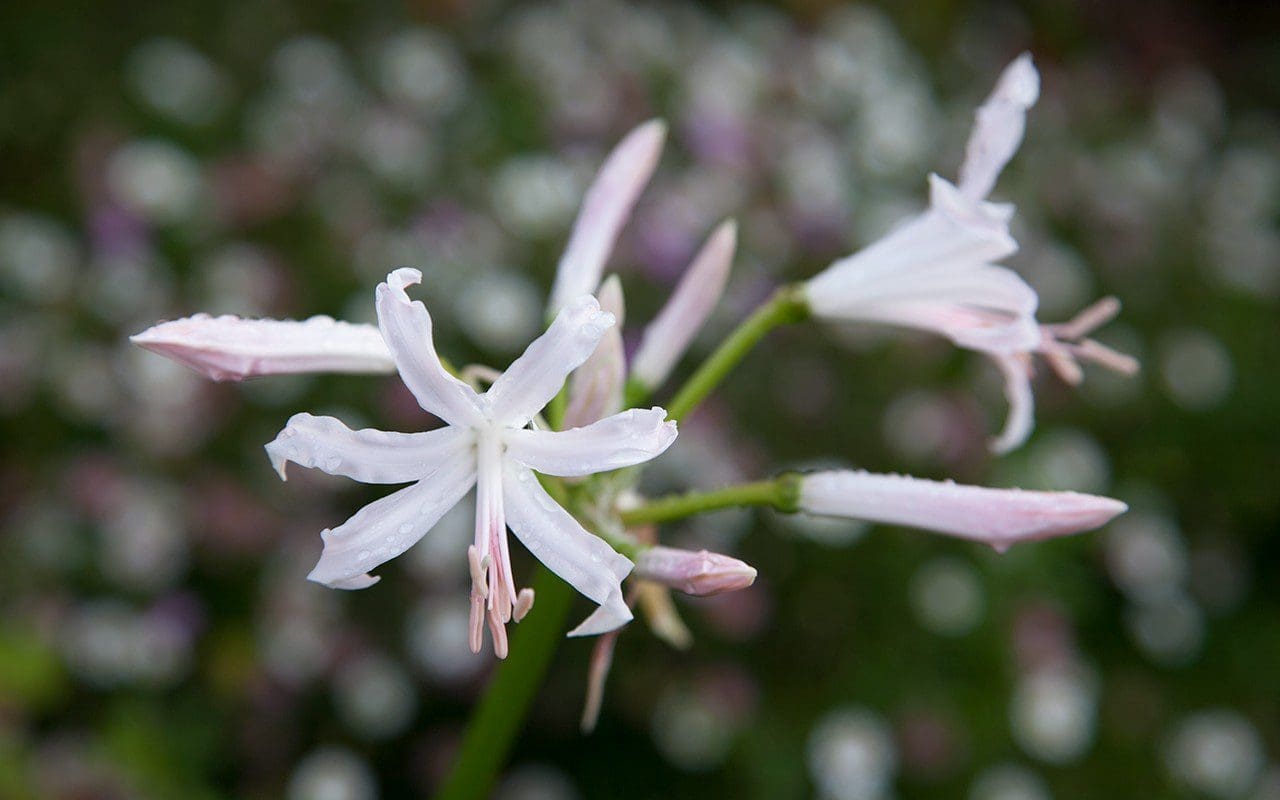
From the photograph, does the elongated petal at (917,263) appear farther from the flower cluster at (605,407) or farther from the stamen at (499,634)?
the stamen at (499,634)

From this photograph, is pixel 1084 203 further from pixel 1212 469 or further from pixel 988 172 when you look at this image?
pixel 988 172

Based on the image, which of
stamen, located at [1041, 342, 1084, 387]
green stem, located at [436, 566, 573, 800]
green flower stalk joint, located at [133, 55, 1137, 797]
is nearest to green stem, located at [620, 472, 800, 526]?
green flower stalk joint, located at [133, 55, 1137, 797]

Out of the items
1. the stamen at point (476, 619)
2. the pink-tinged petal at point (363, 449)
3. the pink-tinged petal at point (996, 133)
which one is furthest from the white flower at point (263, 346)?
the pink-tinged petal at point (996, 133)

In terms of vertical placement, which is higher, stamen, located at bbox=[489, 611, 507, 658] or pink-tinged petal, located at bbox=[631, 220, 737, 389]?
pink-tinged petal, located at bbox=[631, 220, 737, 389]

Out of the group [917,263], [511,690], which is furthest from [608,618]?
[917,263]

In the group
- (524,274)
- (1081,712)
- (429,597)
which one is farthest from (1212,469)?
(429,597)

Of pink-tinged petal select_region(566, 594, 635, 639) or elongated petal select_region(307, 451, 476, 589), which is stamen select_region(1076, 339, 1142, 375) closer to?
pink-tinged petal select_region(566, 594, 635, 639)
